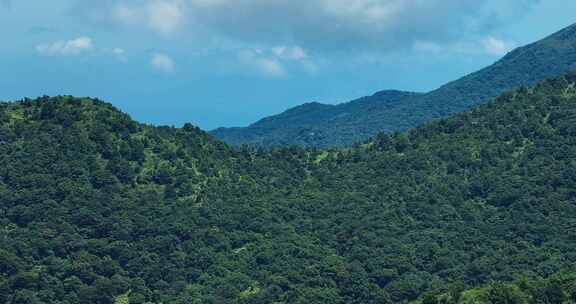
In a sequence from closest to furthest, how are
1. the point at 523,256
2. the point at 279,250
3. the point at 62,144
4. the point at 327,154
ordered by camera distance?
1. the point at 523,256
2. the point at 279,250
3. the point at 62,144
4. the point at 327,154

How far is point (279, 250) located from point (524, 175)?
36.4 meters

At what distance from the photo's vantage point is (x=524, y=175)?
12888 cm

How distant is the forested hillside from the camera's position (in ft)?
358

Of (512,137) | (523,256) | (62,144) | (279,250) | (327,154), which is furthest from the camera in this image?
(327,154)

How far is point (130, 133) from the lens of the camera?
140500 millimetres

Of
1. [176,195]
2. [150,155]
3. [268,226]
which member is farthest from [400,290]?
[150,155]

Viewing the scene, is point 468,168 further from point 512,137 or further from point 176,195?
point 176,195

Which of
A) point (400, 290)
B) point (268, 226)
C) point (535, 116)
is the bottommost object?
point (400, 290)

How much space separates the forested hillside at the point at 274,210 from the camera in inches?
4299

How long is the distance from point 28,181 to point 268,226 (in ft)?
108

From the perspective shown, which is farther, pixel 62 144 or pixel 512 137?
pixel 512 137

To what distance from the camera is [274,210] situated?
5276 inches

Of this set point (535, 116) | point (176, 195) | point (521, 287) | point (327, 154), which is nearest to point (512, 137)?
point (535, 116)

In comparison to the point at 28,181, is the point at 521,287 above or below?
below
